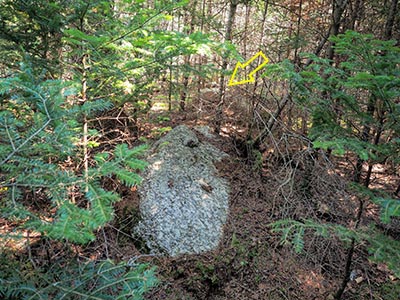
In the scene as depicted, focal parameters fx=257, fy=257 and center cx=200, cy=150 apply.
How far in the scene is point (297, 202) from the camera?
555 centimetres

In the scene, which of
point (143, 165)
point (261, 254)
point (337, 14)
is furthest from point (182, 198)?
point (337, 14)

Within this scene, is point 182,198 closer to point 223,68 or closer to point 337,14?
point 223,68

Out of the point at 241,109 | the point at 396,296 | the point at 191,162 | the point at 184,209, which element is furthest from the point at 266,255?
the point at 241,109

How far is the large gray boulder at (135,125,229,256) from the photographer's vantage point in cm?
467

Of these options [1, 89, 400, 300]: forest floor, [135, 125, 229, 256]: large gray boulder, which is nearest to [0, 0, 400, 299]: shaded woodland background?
[1, 89, 400, 300]: forest floor

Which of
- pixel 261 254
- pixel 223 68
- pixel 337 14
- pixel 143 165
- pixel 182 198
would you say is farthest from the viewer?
pixel 223 68

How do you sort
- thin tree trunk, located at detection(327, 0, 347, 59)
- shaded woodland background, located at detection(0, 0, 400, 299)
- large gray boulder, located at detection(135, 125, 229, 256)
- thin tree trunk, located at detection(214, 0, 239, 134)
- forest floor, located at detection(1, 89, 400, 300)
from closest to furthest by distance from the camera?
shaded woodland background, located at detection(0, 0, 400, 299), forest floor, located at detection(1, 89, 400, 300), large gray boulder, located at detection(135, 125, 229, 256), thin tree trunk, located at detection(327, 0, 347, 59), thin tree trunk, located at detection(214, 0, 239, 134)

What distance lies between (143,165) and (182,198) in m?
3.31

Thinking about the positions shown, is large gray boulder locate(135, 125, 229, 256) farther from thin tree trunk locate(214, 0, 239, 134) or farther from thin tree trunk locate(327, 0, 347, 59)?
thin tree trunk locate(327, 0, 347, 59)

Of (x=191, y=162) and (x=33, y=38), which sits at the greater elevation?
(x=33, y=38)

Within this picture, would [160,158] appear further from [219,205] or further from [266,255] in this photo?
[266,255]

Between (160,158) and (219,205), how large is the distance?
166 cm

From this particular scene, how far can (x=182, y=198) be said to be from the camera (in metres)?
5.17

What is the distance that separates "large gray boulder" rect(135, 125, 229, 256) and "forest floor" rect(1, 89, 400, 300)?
185mm
